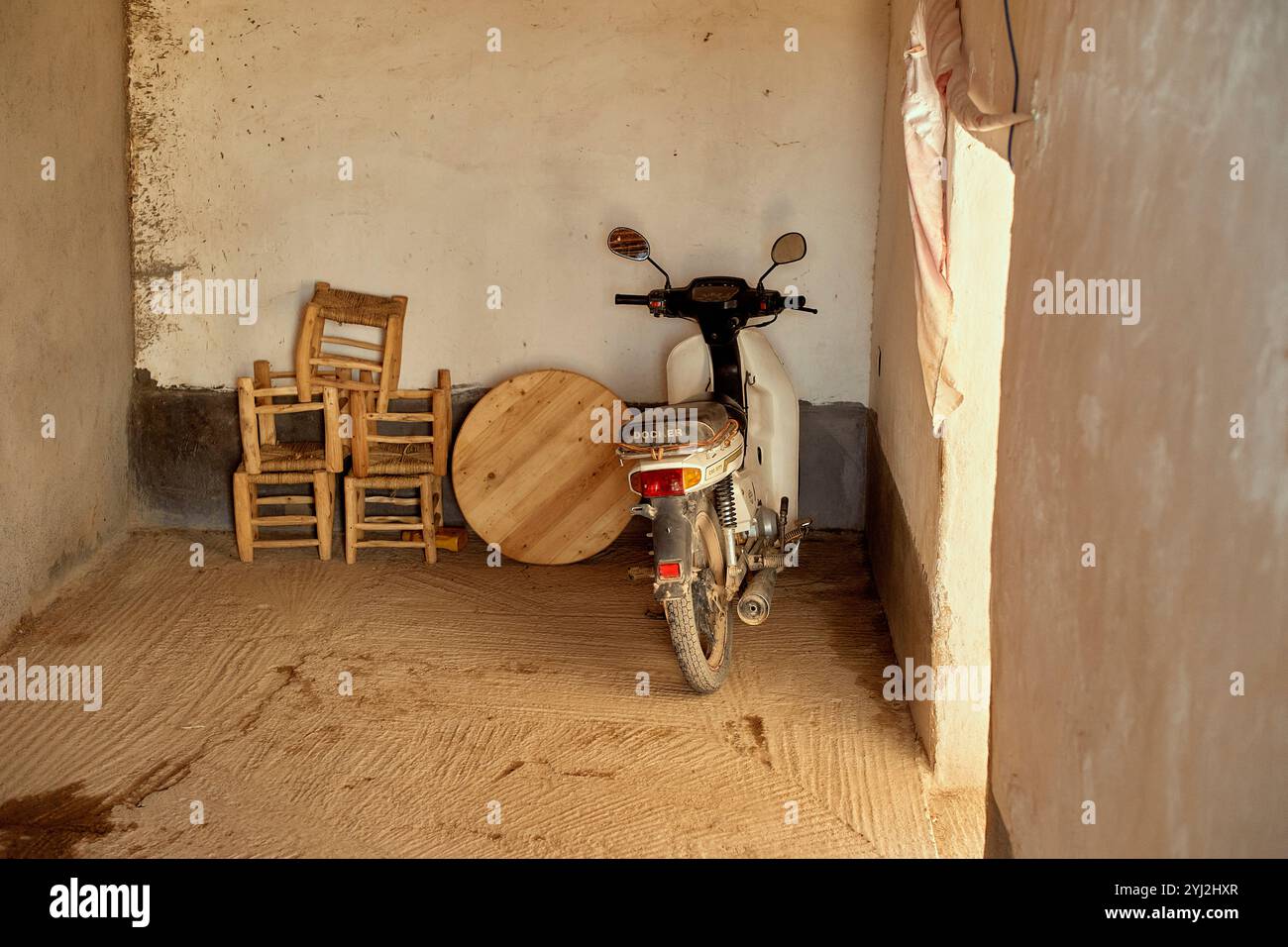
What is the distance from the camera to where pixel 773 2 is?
17.6ft

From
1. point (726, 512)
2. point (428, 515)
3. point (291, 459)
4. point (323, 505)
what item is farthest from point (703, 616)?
point (291, 459)

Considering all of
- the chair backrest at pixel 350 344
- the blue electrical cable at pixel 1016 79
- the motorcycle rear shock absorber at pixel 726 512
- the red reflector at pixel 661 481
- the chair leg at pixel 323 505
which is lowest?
the chair leg at pixel 323 505

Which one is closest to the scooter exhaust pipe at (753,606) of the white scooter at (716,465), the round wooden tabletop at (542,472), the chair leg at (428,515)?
the white scooter at (716,465)

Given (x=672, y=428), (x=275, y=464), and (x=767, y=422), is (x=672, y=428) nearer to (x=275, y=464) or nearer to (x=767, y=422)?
(x=767, y=422)

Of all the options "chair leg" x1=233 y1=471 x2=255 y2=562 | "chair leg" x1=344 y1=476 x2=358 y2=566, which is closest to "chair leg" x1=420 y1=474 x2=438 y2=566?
"chair leg" x1=344 y1=476 x2=358 y2=566

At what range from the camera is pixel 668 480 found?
3873mm

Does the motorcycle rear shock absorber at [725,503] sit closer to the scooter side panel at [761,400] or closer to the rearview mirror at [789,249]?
the scooter side panel at [761,400]

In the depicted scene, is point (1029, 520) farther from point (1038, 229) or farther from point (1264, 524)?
point (1264, 524)

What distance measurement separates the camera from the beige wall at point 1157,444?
51.6 inches

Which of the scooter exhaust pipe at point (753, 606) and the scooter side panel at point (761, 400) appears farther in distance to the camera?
the scooter side panel at point (761, 400)

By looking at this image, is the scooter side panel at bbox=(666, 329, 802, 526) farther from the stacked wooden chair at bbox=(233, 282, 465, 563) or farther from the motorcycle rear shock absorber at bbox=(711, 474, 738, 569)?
the stacked wooden chair at bbox=(233, 282, 465, 563)

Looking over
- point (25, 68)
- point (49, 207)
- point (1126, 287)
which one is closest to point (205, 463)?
point (49, 207)

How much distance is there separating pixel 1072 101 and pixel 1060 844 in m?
1.18

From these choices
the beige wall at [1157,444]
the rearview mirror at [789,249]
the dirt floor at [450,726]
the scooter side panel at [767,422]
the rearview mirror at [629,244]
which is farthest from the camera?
the scooter side panel at [767,422]
